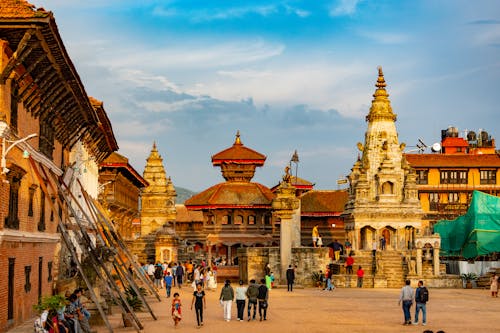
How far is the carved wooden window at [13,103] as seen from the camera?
21594mm

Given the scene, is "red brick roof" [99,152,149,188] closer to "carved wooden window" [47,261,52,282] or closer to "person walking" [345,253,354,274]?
"person walking" [345,253,354,274]

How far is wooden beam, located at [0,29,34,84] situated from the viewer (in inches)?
775

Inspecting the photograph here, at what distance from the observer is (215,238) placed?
8038 centimetres

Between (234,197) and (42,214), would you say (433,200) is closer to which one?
(234,197)

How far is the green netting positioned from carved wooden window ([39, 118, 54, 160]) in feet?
133

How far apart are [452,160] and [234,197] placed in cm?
2450

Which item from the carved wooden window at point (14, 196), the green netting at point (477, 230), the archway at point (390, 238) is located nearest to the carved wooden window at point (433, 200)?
the green netting at point (477, 230)

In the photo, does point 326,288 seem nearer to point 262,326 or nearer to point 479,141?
point 262,326

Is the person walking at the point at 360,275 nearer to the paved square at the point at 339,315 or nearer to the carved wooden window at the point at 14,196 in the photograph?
the paved square at the point at 339,315

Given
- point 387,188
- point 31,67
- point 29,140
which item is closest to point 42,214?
point 29,140

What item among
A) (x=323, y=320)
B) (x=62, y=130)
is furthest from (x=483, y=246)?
(x=62, y=130)

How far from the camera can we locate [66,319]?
19.9 metres

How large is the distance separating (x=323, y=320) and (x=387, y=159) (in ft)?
127

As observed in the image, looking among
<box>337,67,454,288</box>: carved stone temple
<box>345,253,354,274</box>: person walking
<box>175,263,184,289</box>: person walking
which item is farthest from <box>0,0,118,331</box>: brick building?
<box>337,67,454,288</box>: carved stone temple
